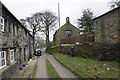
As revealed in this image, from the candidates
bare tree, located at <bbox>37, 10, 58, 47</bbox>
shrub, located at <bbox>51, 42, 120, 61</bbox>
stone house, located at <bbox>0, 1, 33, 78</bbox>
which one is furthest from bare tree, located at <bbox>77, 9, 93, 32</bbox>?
stone house, located at <bbox>0, 1, 33, 78</bbox>

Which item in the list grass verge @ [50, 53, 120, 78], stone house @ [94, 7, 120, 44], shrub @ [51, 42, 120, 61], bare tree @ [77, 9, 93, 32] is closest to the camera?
grass verge @ [50, 53, 120, 78]

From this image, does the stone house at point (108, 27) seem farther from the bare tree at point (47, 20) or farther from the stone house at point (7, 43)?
the bare tree at point (47, 20)

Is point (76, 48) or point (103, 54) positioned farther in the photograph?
point (76, 48)

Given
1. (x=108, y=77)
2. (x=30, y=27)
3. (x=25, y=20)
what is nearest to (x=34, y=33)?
(x=30, y=27)

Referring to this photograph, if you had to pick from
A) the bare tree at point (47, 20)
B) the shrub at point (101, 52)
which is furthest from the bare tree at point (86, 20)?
the shrub at point (101, 52)

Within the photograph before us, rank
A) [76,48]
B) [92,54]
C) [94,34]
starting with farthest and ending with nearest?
1. [76,48]
2. [94,34]
3. [92,54]

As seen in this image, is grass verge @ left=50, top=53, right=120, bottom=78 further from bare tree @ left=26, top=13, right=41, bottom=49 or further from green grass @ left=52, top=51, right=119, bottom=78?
bare tree @ left=26, top=13, right=41, bottom=49

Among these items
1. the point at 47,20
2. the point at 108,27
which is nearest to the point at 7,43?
the point at 108,27

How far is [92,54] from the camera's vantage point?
31.7 ft

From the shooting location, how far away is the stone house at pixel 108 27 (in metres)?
7.73

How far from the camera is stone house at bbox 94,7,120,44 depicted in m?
7.73

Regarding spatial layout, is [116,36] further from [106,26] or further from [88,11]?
[88,11]

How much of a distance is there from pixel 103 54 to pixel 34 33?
25554mm

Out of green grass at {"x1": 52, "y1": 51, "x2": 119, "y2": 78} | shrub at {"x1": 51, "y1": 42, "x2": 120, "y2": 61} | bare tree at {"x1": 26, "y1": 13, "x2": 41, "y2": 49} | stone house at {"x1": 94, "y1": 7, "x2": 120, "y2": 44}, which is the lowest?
green grass at {"x1": 52, "y1": 51, "x2": 119, "y2": 78}
